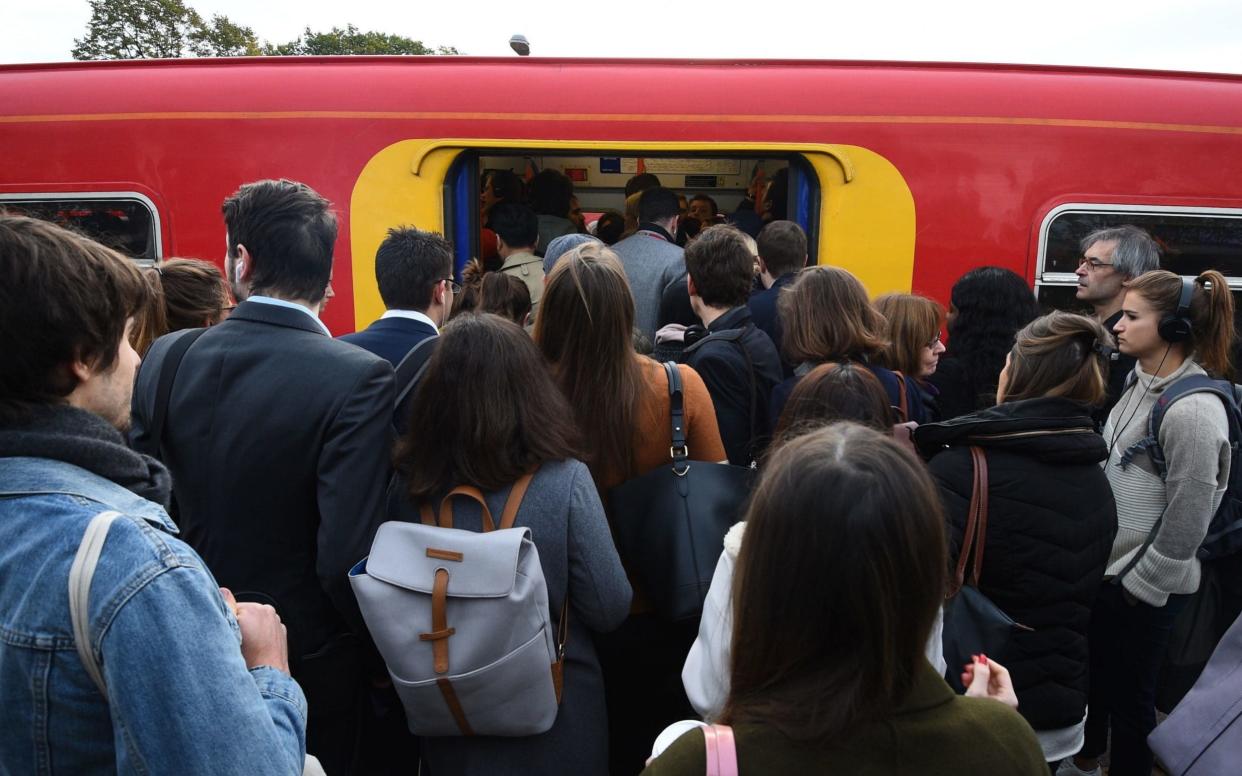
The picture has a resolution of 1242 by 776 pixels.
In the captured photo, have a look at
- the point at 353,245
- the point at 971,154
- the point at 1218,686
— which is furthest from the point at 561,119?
the point at 1218,686

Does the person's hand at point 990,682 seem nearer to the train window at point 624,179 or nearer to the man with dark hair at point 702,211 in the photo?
the train window at point 624,179

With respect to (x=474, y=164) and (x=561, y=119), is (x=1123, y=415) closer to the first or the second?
(x=561, y=119)

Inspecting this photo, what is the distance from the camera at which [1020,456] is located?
2014mm

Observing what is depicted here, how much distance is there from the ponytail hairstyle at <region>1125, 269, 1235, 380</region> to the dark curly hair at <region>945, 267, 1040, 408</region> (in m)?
0.62

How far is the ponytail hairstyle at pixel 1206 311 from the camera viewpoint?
8.43 ft

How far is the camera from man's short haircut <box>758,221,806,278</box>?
3506mm

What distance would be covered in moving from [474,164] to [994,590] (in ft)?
9.74

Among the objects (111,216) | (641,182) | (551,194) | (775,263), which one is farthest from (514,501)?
(641,182)

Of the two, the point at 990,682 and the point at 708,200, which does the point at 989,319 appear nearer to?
the point at 990,682

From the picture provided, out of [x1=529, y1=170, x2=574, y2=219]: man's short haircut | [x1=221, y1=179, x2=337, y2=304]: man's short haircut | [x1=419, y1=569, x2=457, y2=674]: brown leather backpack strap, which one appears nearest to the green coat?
[x1=419, y1=569, x2=457, y2=674]: brown leather backpack strap

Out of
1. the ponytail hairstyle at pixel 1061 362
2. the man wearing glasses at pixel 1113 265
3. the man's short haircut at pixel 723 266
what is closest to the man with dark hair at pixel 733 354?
the man's short haircut at pixel 723 266

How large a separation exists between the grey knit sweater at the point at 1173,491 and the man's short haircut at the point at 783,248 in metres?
1.42

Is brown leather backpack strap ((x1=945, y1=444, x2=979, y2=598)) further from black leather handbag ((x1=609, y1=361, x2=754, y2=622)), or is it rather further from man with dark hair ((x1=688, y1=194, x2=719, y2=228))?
man with dark hair ((x1=688, y1=194, x2=719, y2=228))

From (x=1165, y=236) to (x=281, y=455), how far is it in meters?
3.92
